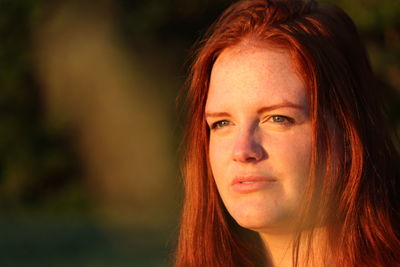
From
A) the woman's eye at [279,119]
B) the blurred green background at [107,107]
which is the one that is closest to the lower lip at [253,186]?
the woman's eye at [279,119]

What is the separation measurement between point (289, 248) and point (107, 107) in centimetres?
627

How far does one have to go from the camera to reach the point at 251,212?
2.15 meters

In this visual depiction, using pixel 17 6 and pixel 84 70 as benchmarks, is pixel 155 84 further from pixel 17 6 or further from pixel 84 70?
pixel 17 6

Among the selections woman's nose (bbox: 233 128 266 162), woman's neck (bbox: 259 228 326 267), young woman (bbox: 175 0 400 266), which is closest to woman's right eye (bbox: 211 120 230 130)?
young woman (bbox: 175 0 400 266)

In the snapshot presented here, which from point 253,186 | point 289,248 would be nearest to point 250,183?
point 253,186

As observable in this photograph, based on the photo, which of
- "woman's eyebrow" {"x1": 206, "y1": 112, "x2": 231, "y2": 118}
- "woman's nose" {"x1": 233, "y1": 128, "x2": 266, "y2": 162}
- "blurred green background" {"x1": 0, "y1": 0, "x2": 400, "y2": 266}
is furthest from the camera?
"blurred green background" {"x1": 0, "y1": 0, "x2": 400, "y2": 266}

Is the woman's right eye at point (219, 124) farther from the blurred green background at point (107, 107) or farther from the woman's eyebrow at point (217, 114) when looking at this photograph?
the blurred green background at point (107, 107)

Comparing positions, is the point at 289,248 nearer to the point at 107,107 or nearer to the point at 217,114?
the point at 217,114

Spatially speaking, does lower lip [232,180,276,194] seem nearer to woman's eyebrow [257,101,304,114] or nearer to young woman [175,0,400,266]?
young woman [175,0,400,266]

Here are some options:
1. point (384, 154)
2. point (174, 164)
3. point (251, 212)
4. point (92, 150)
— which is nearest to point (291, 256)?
point (251, 212)

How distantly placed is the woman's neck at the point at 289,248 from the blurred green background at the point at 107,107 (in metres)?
4.13

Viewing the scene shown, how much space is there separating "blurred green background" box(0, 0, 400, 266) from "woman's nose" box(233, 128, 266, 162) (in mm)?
4403

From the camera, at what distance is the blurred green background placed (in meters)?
7.05

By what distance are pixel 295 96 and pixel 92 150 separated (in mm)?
7105
